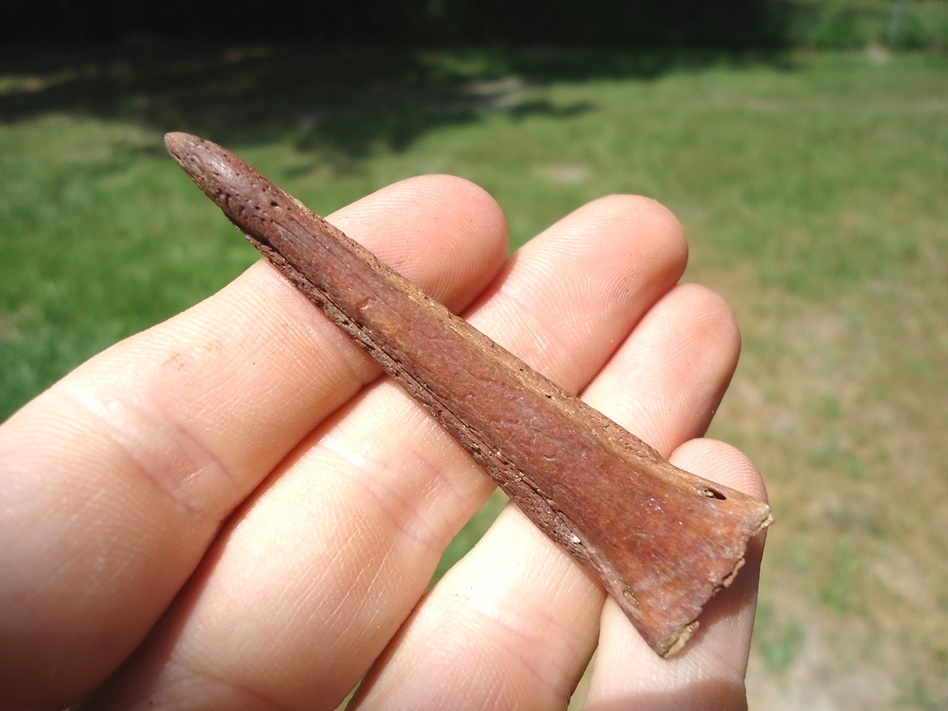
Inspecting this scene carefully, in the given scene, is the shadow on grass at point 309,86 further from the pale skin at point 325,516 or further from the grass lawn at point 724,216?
the pale skin at point 325,516

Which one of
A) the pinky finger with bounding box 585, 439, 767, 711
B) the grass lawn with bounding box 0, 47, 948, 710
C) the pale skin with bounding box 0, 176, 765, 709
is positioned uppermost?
the pale skin with bounding box 0, 176, 765, 709

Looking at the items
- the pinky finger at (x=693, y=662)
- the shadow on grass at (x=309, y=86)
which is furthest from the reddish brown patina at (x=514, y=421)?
the shadow on grass at (x=309, y=86)

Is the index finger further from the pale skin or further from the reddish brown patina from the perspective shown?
the reddish brown patina

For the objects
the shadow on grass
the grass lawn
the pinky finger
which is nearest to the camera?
the pinky finger

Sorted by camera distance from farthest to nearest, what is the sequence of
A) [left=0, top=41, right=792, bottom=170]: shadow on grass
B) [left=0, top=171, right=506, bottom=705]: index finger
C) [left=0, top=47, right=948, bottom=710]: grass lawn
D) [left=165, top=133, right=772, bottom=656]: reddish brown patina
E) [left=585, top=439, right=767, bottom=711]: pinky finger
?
[left=0, top=41, right=792, bottom=170]: shadow on grass → [left=0, top=47, right=948, bottom=710]: grass lawn → [left=165, top=133, right=772, bottom=656]: reddish brown patina → [left=585, top=439, right=767, bottom=711]: pinky finger → [left=0, top=171, right=506, bottom=705]: index finger

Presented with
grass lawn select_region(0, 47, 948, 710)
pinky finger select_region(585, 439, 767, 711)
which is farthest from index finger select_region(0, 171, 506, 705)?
grass lawn select_region(0, 47, 948, 710)

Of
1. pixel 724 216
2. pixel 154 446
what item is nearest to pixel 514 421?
pixel 154 446
